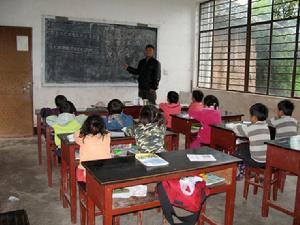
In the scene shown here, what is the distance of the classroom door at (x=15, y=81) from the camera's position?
5891 mm

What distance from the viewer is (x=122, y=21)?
682 cm

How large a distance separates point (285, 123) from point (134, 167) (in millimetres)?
2260

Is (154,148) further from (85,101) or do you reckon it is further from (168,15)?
(168,15)

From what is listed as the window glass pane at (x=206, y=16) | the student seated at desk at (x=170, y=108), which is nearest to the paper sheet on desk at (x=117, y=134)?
the student seated at desk at (x=170, y=108)

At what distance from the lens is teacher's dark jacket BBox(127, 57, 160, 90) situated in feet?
19.6

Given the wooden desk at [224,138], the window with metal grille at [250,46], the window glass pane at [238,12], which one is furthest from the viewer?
the window glass pane at [238,12]

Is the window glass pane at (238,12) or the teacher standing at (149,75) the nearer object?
the teacher standing at (149,75)

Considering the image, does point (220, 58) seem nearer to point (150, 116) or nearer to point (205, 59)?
point (205, 59)

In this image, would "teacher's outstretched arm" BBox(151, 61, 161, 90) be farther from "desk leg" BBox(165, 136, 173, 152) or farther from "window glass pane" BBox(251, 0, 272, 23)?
"desk leg" BBox(165, 136, 173, 152)

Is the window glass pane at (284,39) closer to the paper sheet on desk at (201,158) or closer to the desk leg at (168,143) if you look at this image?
the desk leg at (168,143)

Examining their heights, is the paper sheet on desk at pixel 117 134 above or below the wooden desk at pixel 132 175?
above

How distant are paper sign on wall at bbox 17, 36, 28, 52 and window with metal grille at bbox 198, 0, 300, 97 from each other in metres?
3.93

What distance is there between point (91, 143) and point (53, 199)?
1121mm

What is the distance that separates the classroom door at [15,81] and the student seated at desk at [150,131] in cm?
401
